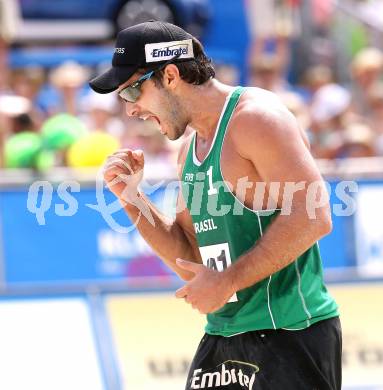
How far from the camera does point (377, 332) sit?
22.3 ft

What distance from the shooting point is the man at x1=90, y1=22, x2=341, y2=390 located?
3.68 metres

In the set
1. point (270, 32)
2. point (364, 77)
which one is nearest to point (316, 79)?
point (364, 77)

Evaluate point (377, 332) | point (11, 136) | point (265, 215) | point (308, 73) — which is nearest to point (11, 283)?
point (11, 136)

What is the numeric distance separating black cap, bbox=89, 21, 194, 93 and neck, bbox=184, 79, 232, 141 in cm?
17

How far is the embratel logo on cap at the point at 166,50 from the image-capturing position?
381cm

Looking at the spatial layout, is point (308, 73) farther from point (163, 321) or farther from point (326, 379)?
point (326, 379)

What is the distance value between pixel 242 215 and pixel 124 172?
57cm

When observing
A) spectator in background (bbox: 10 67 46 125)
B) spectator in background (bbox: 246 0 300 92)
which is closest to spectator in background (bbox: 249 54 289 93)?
spectator in background (bbox: 246 0 300 92)

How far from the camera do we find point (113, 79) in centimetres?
384

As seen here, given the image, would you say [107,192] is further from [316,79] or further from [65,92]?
[316,79]

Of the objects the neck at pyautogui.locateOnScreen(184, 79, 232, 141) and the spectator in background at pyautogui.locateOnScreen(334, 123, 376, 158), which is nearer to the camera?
the neck at pyautogui.locateOnScreen(184, 79, 232, 141)

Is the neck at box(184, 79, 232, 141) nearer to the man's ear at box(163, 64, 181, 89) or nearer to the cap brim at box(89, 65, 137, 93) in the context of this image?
the man's ear at box(163, 64, 181, 89)

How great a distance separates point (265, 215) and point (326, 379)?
0.67m

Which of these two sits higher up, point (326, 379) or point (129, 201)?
point (129, 201)
